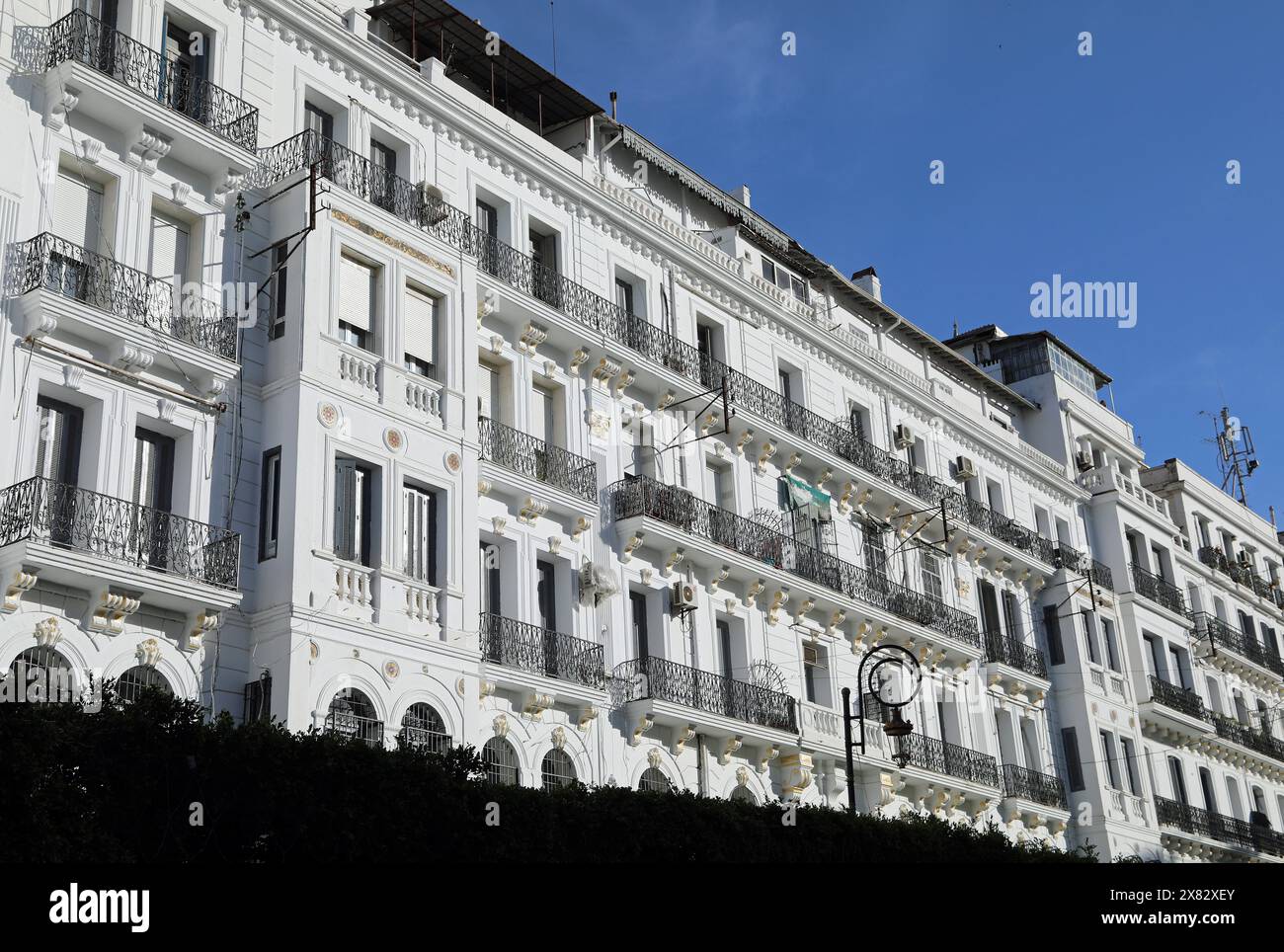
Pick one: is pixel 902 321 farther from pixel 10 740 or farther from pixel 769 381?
pixel 10 740

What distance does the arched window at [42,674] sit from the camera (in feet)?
59.6

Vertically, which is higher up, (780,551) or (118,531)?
(780,551)

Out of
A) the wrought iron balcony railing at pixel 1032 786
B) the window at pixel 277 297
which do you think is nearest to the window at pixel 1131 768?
the wrought iron balcony railing at pixel 1032 786

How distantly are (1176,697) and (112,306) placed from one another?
3411 cm

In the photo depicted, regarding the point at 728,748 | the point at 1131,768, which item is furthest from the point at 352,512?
the point at 1131,768

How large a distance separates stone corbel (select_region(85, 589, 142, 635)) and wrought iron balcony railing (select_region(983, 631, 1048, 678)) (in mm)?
24062

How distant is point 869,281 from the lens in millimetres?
43594

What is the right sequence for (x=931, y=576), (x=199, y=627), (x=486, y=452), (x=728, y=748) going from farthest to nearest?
(x=931, y=576) < (x=728, y=748) < (x=486, y=452) < (x=199, y=627)

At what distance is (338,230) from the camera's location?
23656mm

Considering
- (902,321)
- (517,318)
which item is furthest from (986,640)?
(517,318)

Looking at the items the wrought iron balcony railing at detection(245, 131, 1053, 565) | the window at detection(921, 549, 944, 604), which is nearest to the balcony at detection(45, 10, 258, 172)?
the wrought iron balcony railing at detection(245, 131, 1053, 565)

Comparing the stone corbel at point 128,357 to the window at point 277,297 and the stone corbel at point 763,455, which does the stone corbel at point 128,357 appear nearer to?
the window at point 277,297

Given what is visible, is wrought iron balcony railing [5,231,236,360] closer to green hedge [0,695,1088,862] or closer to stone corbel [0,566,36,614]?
stone corbel [0,566,36,614]

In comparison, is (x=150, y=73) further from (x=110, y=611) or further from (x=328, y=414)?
(x=110, y=611)
